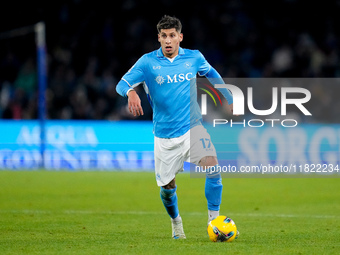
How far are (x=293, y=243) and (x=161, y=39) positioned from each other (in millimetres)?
2723

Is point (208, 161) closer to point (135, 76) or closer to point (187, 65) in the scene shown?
point (187, 65)

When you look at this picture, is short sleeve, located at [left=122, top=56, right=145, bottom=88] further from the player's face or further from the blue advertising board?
the blue advertising board

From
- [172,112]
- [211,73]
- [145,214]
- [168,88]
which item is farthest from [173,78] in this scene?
[145,214]

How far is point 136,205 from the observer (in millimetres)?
12656

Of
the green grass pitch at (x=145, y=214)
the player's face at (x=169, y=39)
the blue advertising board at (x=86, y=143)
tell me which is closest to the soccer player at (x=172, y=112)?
the player's face at (x=169, y=39)

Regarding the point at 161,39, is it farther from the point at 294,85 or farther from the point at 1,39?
the point at 1,39

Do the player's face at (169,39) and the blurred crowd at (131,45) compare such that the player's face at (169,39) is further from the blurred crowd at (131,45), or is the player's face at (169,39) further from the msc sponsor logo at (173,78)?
the blurred crowd at (131,45)

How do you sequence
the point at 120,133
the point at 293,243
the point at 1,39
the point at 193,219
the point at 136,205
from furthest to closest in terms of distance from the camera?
1. the point at 1,39
2. the point at 120,133
3. the point at 136,205
4. the point at 193,219
5. the point at 293,243

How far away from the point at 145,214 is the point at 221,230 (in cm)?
362

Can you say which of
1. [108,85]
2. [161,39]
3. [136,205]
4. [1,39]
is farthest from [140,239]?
[1,39]

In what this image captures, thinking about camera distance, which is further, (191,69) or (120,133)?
(120,133)

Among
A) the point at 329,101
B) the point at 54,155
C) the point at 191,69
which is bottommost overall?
the point at 54,155

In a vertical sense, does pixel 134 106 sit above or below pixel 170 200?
above

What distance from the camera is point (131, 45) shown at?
80.9 ft
